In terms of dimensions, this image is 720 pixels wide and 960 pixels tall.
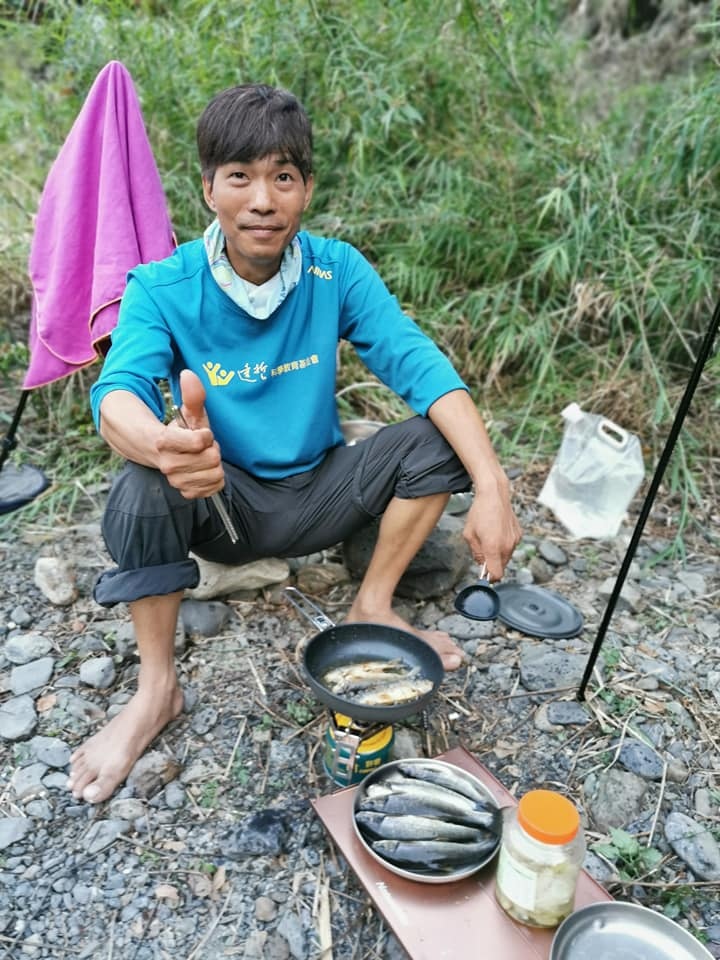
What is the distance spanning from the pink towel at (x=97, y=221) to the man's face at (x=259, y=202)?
0.68 meters

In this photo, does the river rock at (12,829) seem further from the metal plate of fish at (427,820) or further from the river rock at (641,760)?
the river rock at (641,760)

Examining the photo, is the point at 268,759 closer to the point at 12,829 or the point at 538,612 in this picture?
the point at 12,829

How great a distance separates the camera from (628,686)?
9.01 ft

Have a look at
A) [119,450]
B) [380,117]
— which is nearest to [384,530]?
[119,450]

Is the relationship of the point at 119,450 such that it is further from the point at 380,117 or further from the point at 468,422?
the point at 380,117

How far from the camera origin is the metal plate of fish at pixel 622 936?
1.78 metres

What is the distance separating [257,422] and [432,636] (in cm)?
99

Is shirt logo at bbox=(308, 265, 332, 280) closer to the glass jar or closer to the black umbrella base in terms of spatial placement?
the glass jar

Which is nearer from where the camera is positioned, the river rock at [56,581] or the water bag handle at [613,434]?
the river rock at [56,581]

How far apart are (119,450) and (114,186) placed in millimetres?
1320

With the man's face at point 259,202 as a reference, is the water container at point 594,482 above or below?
below

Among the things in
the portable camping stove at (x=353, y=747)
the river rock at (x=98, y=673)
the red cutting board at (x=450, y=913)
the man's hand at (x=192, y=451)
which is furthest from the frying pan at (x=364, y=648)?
the river rock at (x=98, y=673)

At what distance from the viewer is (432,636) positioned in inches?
113

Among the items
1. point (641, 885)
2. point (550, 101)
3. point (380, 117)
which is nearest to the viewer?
point (641, 885)
